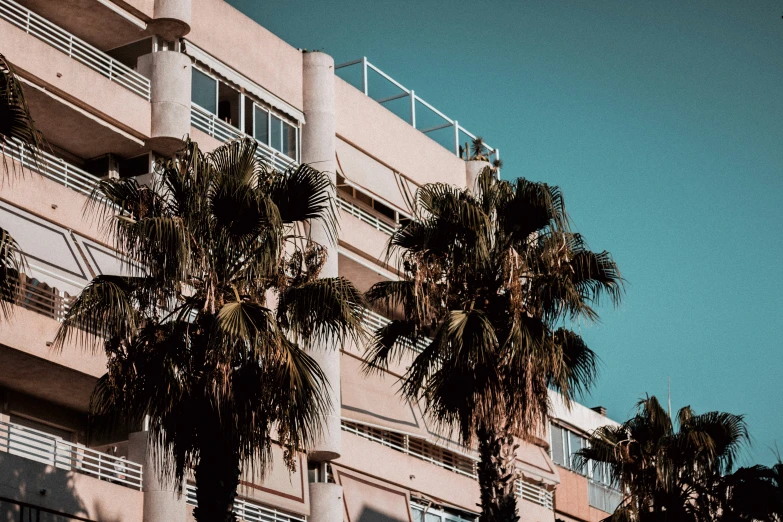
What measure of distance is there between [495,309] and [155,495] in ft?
24.9

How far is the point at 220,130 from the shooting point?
1332 inches

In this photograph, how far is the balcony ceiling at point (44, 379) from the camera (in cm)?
2692

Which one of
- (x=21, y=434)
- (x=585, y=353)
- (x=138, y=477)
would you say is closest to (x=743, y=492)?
(x=585, y=353)

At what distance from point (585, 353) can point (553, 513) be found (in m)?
18.4

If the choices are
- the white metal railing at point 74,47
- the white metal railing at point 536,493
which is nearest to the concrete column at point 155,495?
the white metal railing at point 74,47

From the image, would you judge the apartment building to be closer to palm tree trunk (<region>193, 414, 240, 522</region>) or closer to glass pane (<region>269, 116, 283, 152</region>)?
glass pane (<region>269, 116, 283, 152</region>)

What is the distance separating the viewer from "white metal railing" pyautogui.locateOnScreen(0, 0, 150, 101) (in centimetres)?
3000

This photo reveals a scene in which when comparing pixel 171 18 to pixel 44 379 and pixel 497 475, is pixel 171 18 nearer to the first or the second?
pixel 44 379

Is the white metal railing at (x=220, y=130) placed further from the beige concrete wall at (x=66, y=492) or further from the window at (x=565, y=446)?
the window at (x=565, y=446)

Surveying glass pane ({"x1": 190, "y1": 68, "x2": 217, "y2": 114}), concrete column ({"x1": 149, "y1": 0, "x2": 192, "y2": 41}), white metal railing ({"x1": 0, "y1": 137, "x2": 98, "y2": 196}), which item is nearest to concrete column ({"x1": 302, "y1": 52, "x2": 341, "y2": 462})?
glass pane ({"x1": 190, "y1": 68, "x2": 217, "y2": 114})

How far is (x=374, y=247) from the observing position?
38156 millimetres

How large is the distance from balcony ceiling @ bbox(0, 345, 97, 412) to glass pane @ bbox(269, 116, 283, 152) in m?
8.96

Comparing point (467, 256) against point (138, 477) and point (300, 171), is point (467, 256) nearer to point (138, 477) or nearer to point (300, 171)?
point (300, 171)

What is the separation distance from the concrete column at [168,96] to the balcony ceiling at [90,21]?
2.58 feet
